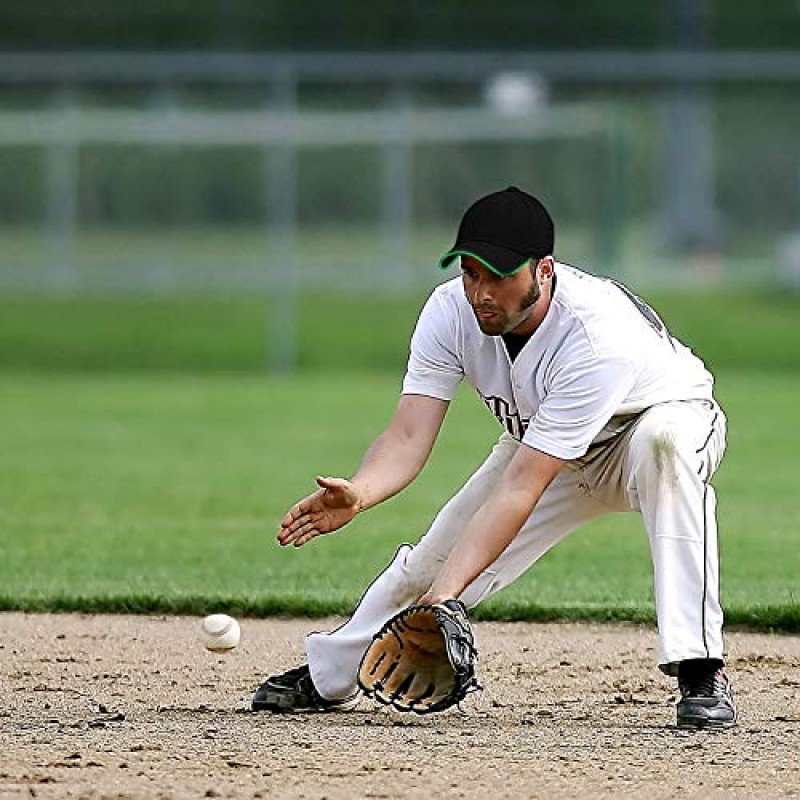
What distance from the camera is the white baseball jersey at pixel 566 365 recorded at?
474 cm

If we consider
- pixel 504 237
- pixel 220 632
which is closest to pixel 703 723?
pixel 504 237

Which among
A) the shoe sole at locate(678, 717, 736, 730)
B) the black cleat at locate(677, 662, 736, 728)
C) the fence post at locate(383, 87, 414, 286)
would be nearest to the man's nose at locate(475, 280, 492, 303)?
the black cleat at locate(677, 662, 736, 728)

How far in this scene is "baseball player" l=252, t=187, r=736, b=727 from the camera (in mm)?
4707

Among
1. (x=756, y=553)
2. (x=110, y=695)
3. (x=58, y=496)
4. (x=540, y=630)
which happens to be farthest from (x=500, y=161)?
(x=110, y=695)

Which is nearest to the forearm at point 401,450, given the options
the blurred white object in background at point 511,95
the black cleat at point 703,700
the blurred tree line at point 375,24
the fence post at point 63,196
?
the black cleat at point 703,700

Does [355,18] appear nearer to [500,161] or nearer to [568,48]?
[568,48]

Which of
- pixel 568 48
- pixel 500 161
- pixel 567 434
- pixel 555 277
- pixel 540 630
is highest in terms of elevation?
pixel 568 48

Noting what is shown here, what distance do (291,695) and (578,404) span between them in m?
1.24

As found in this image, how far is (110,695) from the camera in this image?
563cm

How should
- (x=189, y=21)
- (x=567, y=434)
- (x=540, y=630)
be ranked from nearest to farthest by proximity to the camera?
(x=567, y=434), (x=540, y=630), (x=189, y=21)

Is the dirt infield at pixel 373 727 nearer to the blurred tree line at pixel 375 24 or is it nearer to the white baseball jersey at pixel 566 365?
the white baseball jersey at pixel 566 365

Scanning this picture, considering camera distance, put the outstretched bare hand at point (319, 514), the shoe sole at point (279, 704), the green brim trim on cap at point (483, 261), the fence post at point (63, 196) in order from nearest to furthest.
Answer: the green brim trim on cap at point (483, 261), the outstretched bare hand at point (319, 514), the shoe sole at point (279, 704), the fence post at point (63, 196)

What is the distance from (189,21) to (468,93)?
36.0 ft

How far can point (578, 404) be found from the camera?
15.5 feet
